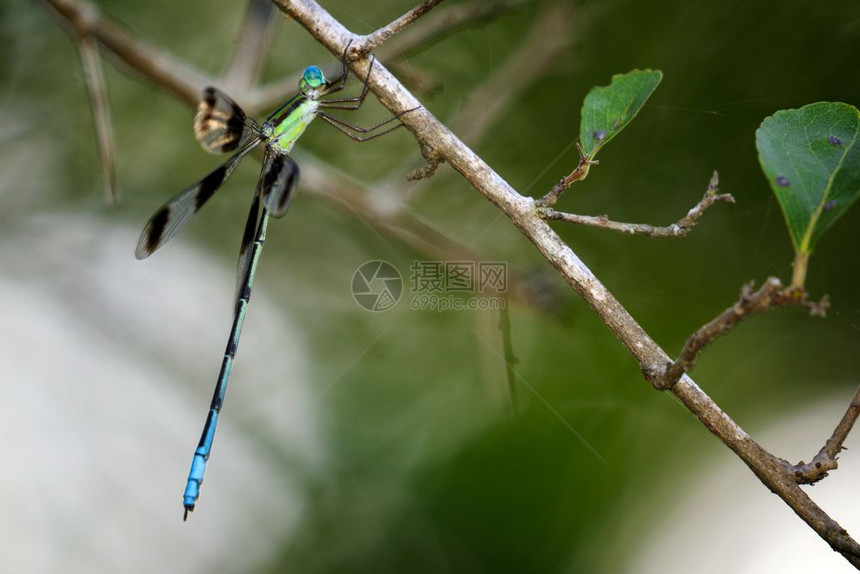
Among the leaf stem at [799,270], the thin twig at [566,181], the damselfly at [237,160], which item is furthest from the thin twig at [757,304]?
the damselfly at [237,160]

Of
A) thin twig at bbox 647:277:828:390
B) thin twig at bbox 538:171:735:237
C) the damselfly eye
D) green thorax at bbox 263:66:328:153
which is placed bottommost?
thin twig at bbox 647:277:828:390

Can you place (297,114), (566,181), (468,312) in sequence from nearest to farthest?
(566,181)
(297,114)
(468,312)

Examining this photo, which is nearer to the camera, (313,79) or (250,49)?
(313,79)

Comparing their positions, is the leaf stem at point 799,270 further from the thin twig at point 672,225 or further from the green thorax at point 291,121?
the green thorax at point 291,121

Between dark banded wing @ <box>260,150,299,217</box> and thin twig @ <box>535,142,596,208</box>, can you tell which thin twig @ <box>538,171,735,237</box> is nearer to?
thin twig @ <box>535,142,596,208</box>

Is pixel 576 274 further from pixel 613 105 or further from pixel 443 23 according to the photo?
pixel 443 23

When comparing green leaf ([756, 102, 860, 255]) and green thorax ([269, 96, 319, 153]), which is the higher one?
green thorax ([269, 96, 319, 153])

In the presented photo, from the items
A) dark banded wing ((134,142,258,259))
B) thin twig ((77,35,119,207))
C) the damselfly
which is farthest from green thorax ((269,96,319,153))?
thin twig ((77,35,119,207))

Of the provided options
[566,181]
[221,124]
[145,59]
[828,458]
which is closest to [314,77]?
[221,124]
